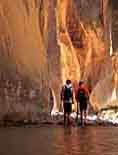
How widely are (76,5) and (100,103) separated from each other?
555 centimetres

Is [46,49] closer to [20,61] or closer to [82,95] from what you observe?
[20,61]

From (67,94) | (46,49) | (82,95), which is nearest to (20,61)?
(82,95)

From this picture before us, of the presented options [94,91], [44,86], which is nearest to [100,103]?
[94,91]

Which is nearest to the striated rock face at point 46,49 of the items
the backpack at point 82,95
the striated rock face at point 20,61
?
the striated rock face at point 20,61

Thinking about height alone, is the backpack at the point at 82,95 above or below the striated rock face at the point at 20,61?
below

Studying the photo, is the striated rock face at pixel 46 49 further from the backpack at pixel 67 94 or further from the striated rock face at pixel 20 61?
the backpack at pixel 67 94

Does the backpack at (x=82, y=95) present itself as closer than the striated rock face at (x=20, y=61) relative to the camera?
Yes

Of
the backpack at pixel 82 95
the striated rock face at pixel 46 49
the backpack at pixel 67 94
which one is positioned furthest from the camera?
the striated rock face at pixel 46 49

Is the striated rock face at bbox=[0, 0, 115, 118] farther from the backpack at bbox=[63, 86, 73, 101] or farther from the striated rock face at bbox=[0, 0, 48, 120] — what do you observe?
the backpack at bbox=[63, 86, 73, 101]

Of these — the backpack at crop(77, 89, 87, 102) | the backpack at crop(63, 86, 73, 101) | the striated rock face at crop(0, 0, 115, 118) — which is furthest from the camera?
the striated rock face at crop(0, 0, 115, 118)

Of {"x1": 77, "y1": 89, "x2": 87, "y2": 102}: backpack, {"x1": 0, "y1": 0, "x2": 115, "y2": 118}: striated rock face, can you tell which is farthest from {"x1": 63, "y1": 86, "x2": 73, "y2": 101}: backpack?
{"x1": 0, "y1": 0, "x2": 115, "y2": 118}: striated rock face

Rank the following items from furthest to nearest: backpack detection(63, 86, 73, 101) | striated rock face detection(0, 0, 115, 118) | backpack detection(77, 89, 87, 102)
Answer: striated rock face detection(0, 0, 115, 118), backpack detection(77, 89, 87, 102), backpack detection(63, 86, 73, 101)

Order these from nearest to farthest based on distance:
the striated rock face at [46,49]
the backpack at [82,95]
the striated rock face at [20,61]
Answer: the backpack at [82,95]
the striated rock face at [20,61]
the striated rock face at [46,49]

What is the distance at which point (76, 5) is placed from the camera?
34.0 meters
